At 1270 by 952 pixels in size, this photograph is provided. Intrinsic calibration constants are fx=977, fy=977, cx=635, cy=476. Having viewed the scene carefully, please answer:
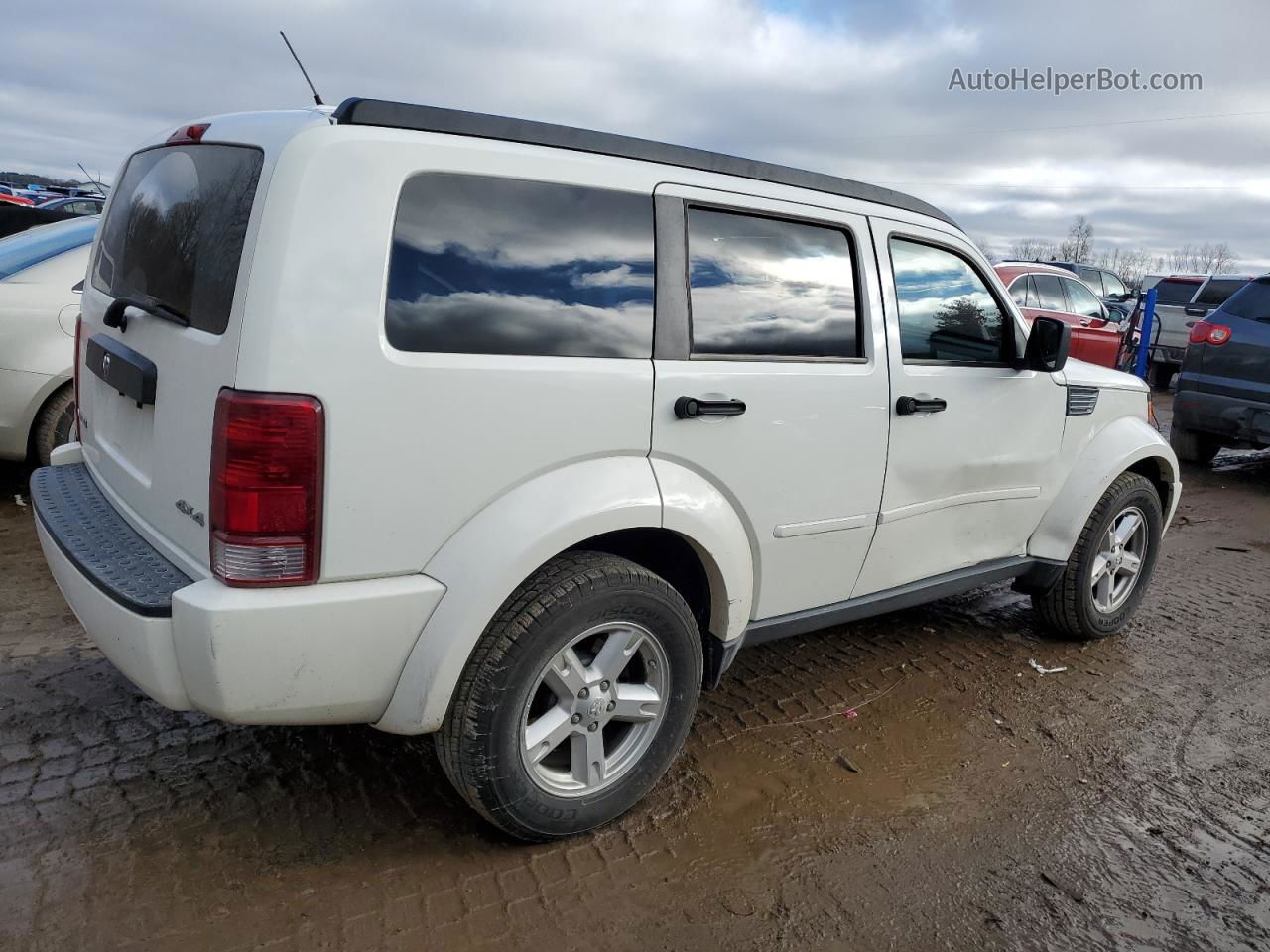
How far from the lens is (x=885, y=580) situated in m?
3.63

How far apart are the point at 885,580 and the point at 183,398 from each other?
245cm

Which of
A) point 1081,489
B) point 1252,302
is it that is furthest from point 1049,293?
point 1081,489

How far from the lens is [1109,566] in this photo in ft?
15.0

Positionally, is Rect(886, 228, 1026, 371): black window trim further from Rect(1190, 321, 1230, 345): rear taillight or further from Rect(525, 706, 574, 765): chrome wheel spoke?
Rect(1190, 321, 1230, 345): rear taillight

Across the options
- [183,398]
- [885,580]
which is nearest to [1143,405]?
[885,580]

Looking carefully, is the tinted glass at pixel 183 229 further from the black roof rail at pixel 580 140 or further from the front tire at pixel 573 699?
the front tire at pixel 573 699

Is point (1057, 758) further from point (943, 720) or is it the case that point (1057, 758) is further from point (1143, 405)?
point (1143, 405)

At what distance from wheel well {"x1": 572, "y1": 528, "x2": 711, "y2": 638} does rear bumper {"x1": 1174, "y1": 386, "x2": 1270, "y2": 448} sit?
6.98 metres

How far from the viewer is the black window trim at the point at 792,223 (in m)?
2.87

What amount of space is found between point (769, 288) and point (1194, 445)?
306 inches

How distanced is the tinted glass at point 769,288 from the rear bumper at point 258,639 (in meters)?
1.18

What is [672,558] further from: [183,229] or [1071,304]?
[1071,304]

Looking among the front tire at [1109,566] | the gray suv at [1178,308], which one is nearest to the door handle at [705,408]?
the front tire at [1109,566]

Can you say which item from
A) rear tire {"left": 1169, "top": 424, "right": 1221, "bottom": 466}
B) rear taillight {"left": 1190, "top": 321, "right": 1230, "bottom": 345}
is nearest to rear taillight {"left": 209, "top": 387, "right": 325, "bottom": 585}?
rear taillight {"left": 1190, "top": 321, "right": 1230, "bottom": 345}
